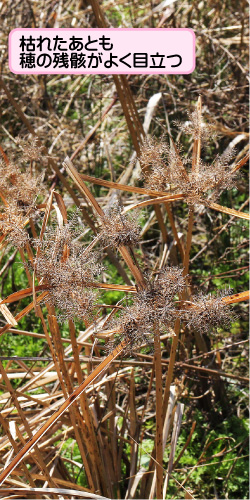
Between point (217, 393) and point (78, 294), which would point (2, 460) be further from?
point (217, 393)

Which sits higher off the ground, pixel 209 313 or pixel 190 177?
pixel 190 177

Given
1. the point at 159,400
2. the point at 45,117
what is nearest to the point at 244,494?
the point at 159,400

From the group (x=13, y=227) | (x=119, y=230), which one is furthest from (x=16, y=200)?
(x=119, y=230)

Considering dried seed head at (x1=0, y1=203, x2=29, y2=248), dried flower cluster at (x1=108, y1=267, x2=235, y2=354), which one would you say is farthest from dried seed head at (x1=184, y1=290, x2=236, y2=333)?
dried seed head at (x1=0, y1=203, x2=29, y2=248)

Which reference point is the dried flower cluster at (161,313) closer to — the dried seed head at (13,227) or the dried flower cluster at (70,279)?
the dried flower cluster at (70,279)

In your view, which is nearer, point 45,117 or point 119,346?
point 119,346

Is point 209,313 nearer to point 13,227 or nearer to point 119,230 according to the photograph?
point 119,230

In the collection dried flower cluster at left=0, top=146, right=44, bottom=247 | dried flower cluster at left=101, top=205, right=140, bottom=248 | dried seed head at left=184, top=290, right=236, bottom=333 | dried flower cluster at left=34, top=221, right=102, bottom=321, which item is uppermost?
dried flower cluster at left=0, top=146, right=44, bottom=247

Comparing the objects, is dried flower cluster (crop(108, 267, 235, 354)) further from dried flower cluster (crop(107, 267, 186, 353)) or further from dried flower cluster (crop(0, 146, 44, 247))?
dried flower cluster (crop(0, 146, 44, 247))
